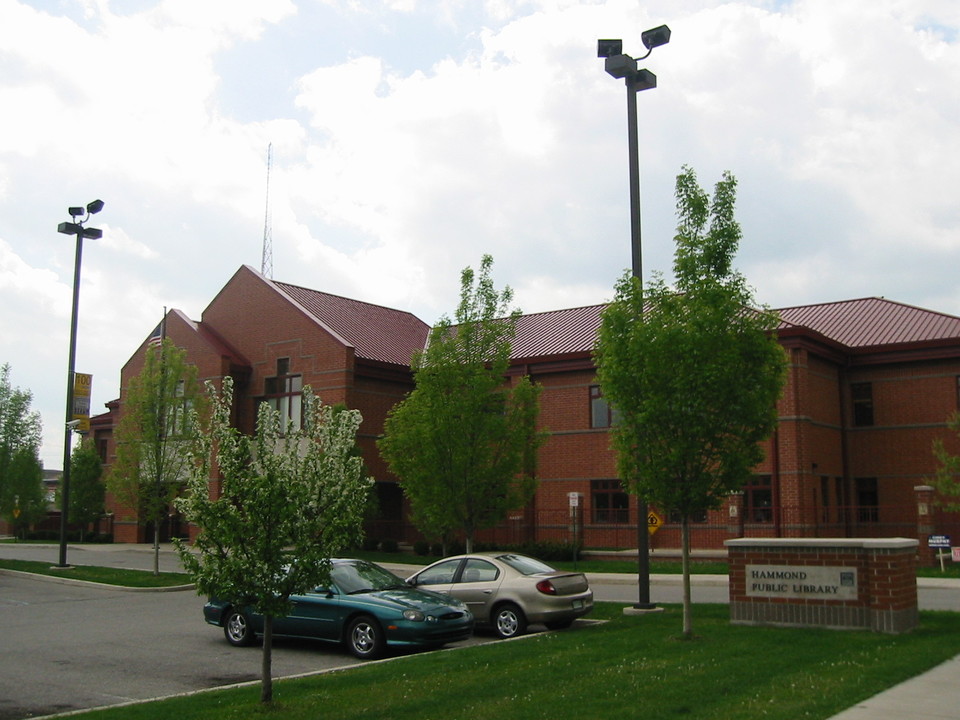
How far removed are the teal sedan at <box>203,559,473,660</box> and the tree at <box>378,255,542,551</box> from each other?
764cm

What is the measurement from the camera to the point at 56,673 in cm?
1260

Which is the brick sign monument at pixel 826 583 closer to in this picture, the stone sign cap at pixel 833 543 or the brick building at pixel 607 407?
the stone sign cap at pixel 833 543

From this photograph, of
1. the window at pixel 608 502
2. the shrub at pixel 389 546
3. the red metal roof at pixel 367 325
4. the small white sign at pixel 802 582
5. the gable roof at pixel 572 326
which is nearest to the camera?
the small white sign at pixel 802 582

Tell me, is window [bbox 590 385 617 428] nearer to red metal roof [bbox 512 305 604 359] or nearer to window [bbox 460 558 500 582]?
red metal roof [bbox 512 305 604 359]

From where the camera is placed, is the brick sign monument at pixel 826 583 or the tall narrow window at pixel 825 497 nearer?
the brick sign monument at pixel 826 583

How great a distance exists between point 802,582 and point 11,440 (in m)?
45.7

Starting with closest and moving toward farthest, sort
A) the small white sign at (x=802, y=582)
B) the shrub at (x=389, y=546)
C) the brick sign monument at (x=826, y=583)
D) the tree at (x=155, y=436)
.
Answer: the brick sign monument at (x=826, y=583)
the small white sign at (x=802, y=582)
the tree at (x=155, y=436)
the shrub at (x=389, y=546)

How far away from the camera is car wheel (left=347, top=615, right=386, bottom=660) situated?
1339cm

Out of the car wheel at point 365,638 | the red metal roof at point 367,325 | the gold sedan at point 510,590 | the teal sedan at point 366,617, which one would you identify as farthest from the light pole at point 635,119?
the red metal roof at point 367,325

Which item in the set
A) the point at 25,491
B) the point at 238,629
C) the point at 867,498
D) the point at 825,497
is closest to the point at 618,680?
the point at 238,629

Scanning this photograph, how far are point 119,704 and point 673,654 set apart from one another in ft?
20.6

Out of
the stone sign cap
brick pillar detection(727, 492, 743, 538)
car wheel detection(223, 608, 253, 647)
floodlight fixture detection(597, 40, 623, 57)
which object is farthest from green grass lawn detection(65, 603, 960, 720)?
brick pillar detection(727, 492, 743, 538)

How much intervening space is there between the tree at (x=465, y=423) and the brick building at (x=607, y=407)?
26.3ft

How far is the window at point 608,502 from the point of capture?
33.8 metres
